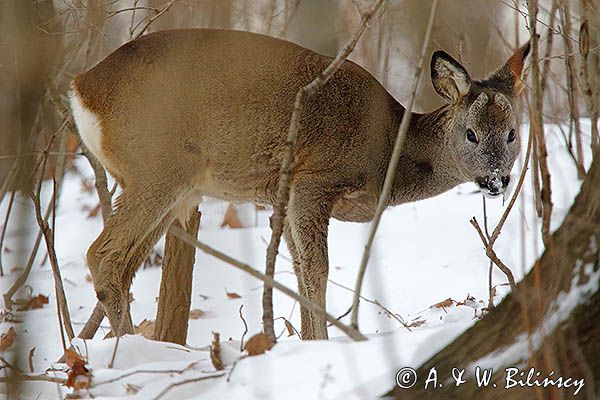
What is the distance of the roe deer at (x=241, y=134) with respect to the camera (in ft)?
17.7

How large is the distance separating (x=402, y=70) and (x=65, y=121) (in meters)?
6.16

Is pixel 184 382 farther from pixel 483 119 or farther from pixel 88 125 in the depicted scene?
pixel 483 119

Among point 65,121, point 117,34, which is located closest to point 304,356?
point 65,121

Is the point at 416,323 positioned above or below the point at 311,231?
below

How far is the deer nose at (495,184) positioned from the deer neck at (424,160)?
0.39 meters

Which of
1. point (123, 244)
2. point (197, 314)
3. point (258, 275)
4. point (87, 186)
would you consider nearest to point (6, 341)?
point (123, 244)

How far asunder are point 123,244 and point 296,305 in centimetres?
166

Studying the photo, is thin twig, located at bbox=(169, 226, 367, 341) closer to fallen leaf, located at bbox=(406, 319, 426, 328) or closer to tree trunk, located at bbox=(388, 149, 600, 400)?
tree trunk, located at bbox=(388, 149, 600, 400)

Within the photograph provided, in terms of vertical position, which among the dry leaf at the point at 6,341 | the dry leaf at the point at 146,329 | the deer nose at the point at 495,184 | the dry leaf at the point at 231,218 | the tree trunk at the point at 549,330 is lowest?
the tree trunk at the point at 549,330

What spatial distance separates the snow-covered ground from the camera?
3.20m

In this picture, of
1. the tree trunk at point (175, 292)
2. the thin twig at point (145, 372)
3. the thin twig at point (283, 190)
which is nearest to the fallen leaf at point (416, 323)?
the tree trunk at point (175, 292)

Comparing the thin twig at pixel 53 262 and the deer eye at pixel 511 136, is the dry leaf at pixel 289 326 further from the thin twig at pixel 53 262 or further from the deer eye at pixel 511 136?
the deer eye at pixel 511 136

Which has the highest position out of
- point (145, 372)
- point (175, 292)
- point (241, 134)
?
point (241, 134)

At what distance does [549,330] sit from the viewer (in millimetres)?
2814
